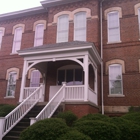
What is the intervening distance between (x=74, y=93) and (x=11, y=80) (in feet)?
26.0

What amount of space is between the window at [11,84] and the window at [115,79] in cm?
847

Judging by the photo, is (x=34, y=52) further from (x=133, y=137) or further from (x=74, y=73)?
(x=133, y=137)

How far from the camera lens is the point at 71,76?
13.7 m

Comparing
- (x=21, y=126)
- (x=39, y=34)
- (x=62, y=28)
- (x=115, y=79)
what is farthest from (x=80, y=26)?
(x=21, y=126)

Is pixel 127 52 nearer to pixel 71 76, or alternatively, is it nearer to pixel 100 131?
pixel 71 76

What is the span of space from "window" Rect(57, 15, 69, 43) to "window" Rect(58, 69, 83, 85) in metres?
2.67

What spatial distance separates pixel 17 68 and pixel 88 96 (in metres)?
8.51

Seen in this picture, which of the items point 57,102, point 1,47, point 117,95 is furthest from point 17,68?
point 117,95

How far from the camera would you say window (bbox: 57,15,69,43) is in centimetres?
1471

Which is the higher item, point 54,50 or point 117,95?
point 54,50

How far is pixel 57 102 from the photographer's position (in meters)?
10.2

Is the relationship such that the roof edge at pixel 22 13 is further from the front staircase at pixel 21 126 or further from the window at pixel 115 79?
the front staircase at pixel 21 126

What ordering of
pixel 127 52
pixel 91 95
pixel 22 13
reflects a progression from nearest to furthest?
pixel 91 95, pixel 127 52, pixel 22 13

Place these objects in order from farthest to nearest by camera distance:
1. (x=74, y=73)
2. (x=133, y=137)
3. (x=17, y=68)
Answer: (x=17, y=68) → (x=74, y=73) → (x=133, y=137)
